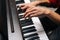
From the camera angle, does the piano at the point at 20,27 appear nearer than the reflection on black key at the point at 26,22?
Yes

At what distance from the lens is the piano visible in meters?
0.62

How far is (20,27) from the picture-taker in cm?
64

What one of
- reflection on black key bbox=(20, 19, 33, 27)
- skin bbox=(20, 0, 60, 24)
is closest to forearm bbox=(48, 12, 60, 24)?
skin bbox=(20, 0, 60, 24)

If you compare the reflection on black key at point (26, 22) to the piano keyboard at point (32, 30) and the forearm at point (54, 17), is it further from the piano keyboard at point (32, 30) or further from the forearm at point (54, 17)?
the forearm at point (54, 17)

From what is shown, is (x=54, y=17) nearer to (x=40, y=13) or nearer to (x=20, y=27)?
(x=40, y=13)

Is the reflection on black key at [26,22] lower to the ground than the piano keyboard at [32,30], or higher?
higher

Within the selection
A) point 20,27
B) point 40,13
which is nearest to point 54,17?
point 40,13

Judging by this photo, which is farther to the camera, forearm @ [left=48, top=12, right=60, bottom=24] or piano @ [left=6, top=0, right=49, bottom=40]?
forearm @ [left=48, top=12, right=60, bottom=24]

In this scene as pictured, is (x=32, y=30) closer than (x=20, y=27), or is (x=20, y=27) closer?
(x=20, y=27)

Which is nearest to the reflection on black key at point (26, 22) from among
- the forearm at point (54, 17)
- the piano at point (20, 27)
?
the piano at point (20, 27)

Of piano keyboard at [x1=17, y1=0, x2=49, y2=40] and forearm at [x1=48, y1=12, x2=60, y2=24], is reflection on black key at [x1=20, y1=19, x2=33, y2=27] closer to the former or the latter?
piano keyboard at [x1=17, y1=0, x2=49, y2=40]

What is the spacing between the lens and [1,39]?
96 centimetres

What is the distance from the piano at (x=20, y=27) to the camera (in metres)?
0.62

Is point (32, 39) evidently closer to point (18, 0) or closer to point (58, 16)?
point (58, 16)
